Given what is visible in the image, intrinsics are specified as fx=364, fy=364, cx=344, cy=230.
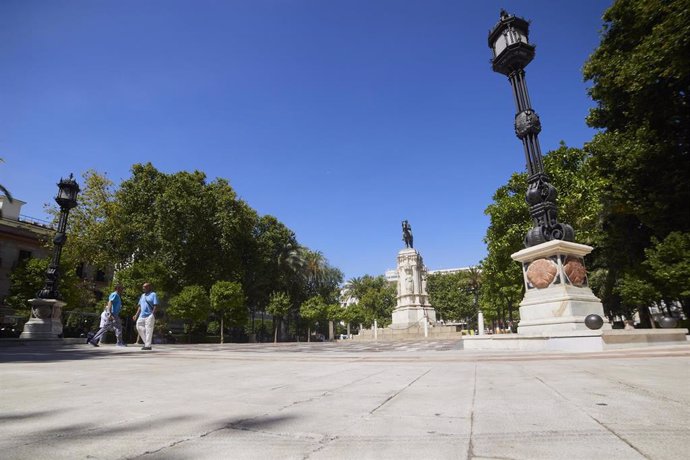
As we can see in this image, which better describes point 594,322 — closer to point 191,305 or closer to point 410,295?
point 191,305

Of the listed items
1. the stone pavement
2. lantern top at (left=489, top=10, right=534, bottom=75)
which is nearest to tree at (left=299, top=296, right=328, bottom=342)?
lantern top at (left=489, top=10, right=534, bottom=75)

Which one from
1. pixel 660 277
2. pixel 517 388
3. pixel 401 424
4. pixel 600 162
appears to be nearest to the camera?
pixel 401 424

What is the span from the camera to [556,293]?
11.5 metres

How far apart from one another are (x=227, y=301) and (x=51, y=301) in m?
15.5

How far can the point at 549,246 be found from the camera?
38.5 ft

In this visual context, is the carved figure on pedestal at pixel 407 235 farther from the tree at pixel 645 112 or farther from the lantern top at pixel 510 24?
the lantern top at pixel 510 24

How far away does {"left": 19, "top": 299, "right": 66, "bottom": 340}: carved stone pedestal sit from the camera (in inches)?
658

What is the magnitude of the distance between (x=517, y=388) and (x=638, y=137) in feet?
60.6

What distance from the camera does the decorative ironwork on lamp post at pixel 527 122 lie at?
12.8m

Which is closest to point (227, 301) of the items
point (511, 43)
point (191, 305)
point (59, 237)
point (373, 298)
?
point (191, 305)

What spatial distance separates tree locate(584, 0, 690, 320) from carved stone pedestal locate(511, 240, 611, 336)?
7722mm

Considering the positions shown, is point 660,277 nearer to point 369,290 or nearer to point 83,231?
point 83,231

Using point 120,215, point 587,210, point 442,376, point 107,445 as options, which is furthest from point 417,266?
point 107,445

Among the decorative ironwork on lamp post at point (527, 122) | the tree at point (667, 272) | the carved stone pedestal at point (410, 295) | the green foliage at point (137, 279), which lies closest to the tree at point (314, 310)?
the carved stone pedestal at point (410, 295)
